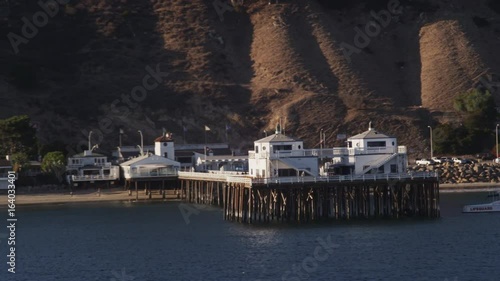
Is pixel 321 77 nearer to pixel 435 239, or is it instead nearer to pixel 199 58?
pixel 199 58

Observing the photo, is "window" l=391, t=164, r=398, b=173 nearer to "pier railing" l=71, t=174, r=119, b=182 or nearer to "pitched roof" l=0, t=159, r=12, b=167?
"pier railing" l=71, t=174, r=119, b=182

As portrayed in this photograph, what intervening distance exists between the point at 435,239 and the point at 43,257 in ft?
77.8

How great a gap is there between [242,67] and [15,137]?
1661 inches

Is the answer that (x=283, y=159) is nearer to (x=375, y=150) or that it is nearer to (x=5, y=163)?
(x=375, y=150)

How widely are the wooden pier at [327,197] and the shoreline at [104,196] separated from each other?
74.0ft

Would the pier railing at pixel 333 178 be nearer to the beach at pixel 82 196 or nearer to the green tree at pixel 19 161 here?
the beach at pixel 82 196

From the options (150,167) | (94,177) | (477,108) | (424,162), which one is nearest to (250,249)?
(150,167)

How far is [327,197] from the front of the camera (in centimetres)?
8638

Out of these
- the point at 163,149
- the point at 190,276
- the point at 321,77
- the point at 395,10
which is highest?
the point at 395,10

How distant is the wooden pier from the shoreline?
22565 mm

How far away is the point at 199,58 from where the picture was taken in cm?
15900

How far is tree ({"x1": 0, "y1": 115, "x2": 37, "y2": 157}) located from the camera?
125812 mm

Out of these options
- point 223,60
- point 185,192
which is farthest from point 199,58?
point 185,192

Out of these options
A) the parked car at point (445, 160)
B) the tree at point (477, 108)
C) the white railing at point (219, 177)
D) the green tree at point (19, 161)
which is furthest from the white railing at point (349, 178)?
the tree at point (477, 108)
